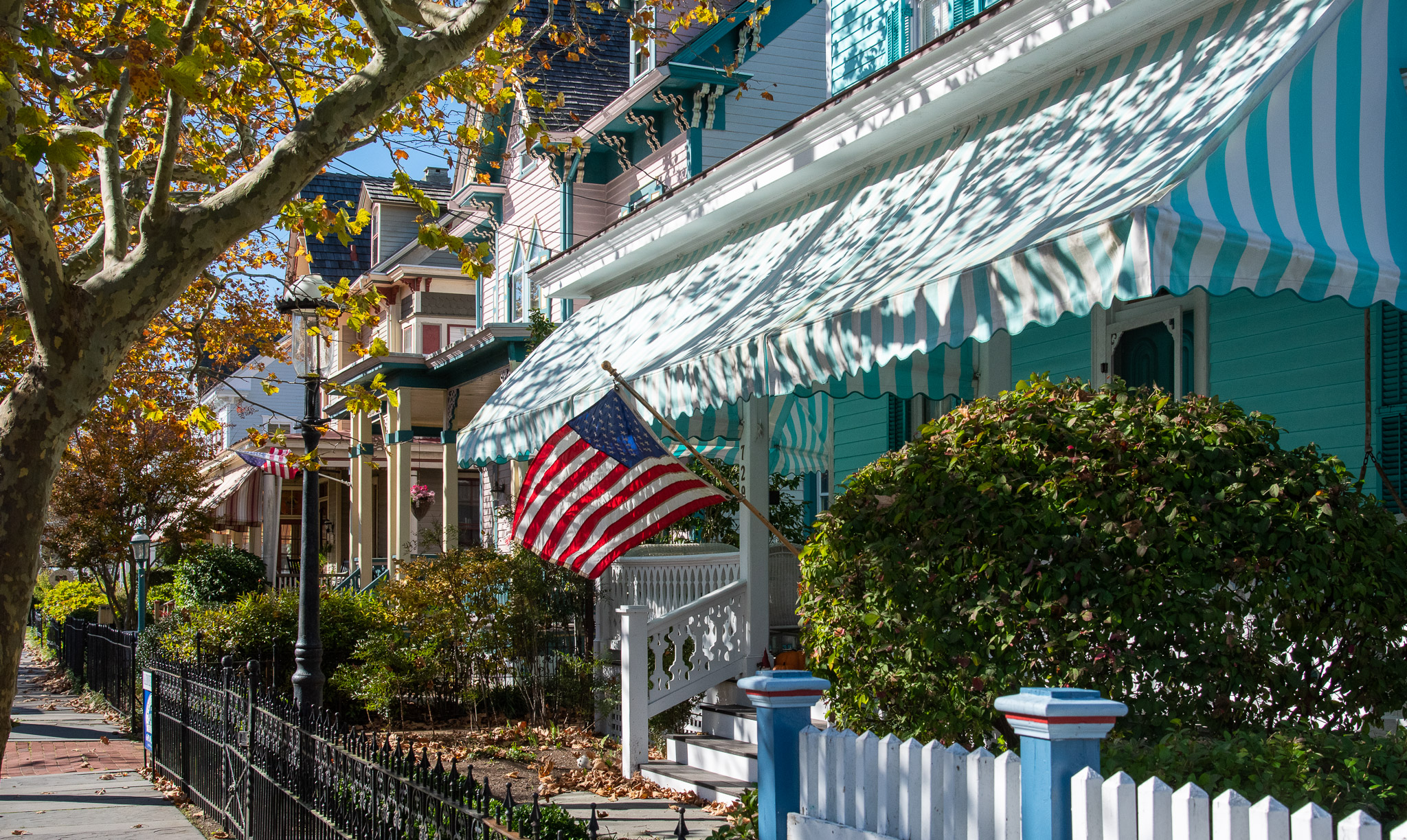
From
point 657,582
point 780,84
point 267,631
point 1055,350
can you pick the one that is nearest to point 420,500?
point 267,631

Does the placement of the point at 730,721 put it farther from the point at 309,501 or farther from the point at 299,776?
the point at 309,501

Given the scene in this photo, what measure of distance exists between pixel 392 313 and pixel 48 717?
14.7 metres

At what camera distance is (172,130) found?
7066 mm

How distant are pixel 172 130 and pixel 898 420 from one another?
8285 mm

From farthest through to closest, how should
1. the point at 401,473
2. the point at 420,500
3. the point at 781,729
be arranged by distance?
1. the point at 420,500
2. the point at 401,473
3. the point at 781,729

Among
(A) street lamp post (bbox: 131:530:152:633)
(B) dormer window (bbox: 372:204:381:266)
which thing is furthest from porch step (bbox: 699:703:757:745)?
(B) dormer window (bbox: 372:204:381:266)

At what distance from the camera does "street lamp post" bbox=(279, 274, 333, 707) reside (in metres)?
10.9

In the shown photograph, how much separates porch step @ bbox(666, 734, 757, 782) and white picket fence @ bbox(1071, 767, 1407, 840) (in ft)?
18.3

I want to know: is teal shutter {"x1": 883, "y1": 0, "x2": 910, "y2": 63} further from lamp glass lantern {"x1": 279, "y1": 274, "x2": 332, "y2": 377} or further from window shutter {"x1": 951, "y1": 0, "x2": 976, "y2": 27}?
lamp glass lantern {"x1": 279, "y1": 274, "x2": 332, "y2": 377}

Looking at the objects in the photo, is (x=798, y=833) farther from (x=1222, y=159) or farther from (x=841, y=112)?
(x=841, y=112)

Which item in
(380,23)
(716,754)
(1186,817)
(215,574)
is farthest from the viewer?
(215,574)

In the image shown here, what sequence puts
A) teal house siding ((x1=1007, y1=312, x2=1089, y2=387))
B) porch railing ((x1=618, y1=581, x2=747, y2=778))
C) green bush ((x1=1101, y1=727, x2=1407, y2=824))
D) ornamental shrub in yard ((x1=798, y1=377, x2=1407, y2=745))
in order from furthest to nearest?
teal house siding ((x1=1007, y1=312, x2=1089, y2=387))
porch railing ((x1=618, y1=581, x2=747, y2=778))
ornamental shrub in yard ((x1=798, y1=377, x2=1407, y2=745))
green bush ((x1=1101, y1=727, x2=1407, y2=824))

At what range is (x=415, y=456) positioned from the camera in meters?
35.5

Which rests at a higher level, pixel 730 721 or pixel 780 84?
pixel 780 84
